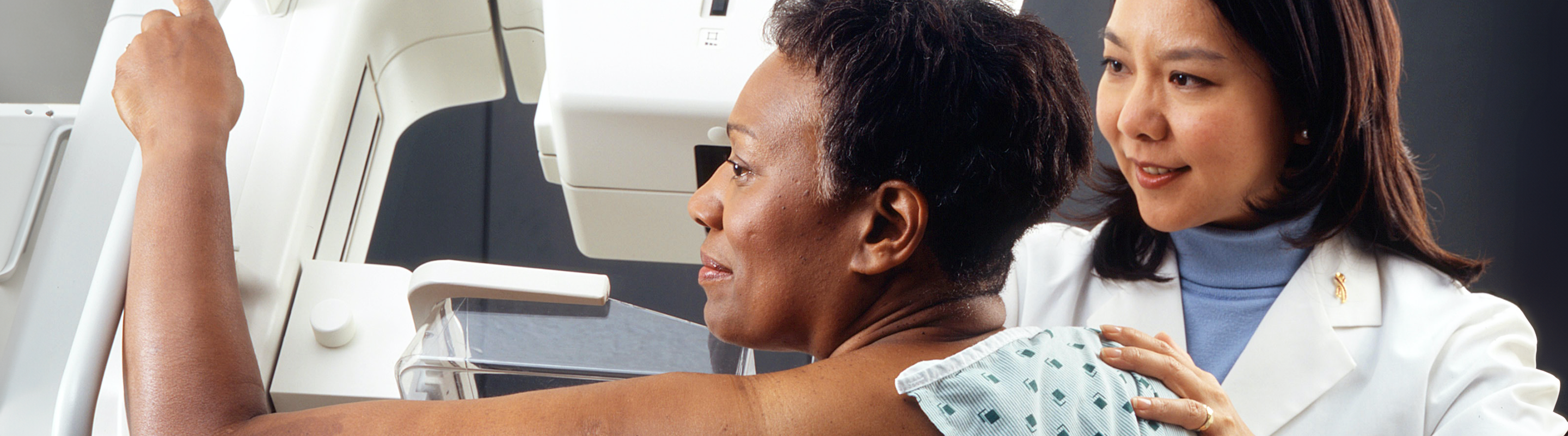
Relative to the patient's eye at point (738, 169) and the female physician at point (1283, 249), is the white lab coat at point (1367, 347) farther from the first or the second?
the patient's eye at point (738, 169)

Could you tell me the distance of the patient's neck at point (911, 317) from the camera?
0.73 metres

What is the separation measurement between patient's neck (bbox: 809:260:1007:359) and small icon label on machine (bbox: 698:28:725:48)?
0.36 meters

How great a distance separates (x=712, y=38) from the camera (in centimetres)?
101

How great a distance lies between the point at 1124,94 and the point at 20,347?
88 cm

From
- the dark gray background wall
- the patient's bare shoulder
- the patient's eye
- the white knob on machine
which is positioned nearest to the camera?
the patient's bare shoulder

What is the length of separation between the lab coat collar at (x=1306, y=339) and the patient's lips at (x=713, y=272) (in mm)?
575

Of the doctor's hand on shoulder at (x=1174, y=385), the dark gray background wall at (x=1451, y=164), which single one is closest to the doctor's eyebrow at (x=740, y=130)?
the doctor's hand on shoulder at (x=1174, y=385)

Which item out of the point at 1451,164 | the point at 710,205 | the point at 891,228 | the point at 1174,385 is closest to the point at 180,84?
the point at 710,205

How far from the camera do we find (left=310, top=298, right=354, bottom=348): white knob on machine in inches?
33.8

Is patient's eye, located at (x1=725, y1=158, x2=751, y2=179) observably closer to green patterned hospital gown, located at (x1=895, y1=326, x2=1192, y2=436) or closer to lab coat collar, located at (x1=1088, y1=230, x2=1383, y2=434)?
green patterned hospital gown, located at (x1=895, y1=326, x2=1192, y2=436)

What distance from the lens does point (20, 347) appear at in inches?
29.0

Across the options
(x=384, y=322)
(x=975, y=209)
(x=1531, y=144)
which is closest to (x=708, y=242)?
(x=975, y=209)

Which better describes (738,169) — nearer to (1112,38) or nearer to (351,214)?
(1112,38)

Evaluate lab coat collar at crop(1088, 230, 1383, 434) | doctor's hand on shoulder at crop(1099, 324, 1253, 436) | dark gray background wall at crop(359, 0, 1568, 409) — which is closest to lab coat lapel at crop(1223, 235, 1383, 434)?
lab coat collar at crop(1088, 230, 1383, 434)
